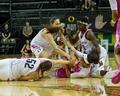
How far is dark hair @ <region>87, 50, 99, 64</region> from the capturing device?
8.01 meters

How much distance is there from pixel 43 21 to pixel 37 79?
11010 millimetres

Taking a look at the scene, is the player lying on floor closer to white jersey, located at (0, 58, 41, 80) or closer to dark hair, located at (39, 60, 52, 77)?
dark hair, located at (39, 60, 52, 77)

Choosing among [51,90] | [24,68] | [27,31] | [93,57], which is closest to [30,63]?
[24,68]

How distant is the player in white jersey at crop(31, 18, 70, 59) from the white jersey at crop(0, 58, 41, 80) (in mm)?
1615

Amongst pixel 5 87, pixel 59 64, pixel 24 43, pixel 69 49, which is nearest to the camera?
pixel 5 87

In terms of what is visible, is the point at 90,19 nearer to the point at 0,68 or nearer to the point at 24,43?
the point at 24,43

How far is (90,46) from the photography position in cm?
868

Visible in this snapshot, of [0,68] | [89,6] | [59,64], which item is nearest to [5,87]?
[0,68]

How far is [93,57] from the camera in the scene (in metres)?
7.98

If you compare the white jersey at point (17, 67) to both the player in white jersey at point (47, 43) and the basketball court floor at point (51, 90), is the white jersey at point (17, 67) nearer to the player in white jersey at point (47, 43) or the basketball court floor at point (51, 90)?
the basketball court floor at point (51, 90)

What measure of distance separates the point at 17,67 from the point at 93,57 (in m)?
1.52

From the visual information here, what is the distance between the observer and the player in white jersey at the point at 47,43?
345 inches

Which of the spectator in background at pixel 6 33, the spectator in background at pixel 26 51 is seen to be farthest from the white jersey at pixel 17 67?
the spectator in background at pixel 6 33

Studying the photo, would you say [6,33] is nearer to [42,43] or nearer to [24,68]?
[42,43]
